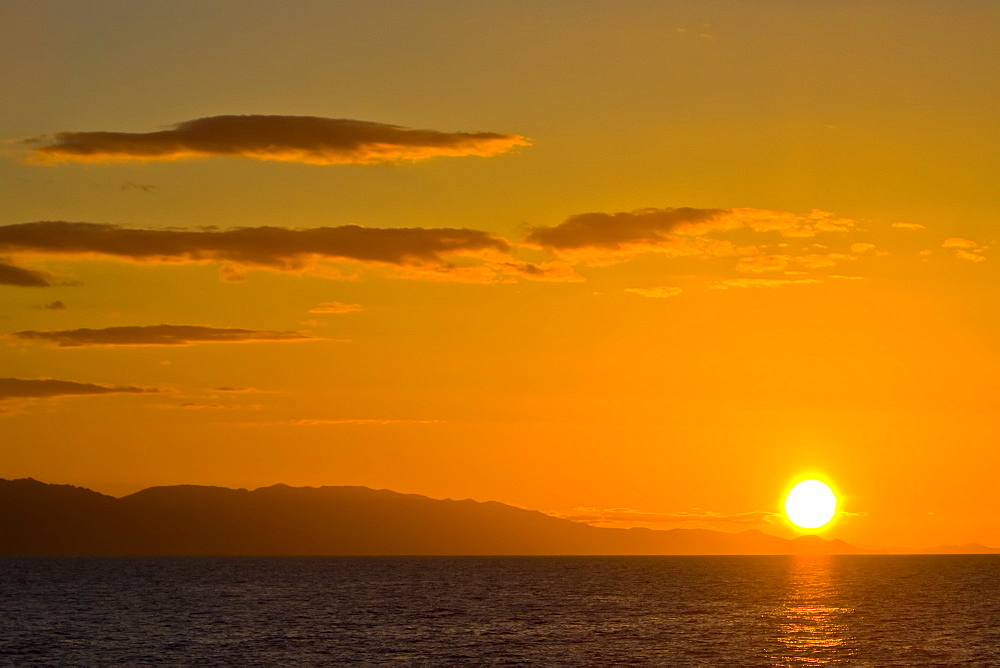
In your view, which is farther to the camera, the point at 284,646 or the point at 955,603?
the point at 955,603

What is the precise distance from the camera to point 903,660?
97.5 metres

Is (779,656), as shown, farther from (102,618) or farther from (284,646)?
(102,618)

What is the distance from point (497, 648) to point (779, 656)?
21.4m

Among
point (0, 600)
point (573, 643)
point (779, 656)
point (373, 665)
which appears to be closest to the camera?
point (373, 665)

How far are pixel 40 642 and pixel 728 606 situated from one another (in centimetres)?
8141

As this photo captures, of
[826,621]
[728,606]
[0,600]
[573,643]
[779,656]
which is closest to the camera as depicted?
[779,656]

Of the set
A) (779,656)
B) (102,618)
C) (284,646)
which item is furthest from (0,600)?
(779,656)

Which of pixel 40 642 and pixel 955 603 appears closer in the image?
pixel 40 642

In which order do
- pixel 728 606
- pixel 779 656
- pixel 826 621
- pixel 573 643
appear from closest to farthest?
pixel 779 656
pixel 573 643
pixel 826 621
pixel 728 606

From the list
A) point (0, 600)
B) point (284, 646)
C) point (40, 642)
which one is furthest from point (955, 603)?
point (0, 600)

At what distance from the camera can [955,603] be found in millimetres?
167125

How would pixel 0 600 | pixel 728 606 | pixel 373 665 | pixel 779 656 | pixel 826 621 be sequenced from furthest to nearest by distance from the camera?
pixel 0 600
pixel 728 606
pixel 826 621
pixel 779 656
pixel 373 665

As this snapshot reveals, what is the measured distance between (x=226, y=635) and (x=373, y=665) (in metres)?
27.7

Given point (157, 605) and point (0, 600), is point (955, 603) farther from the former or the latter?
point (0, 600)
